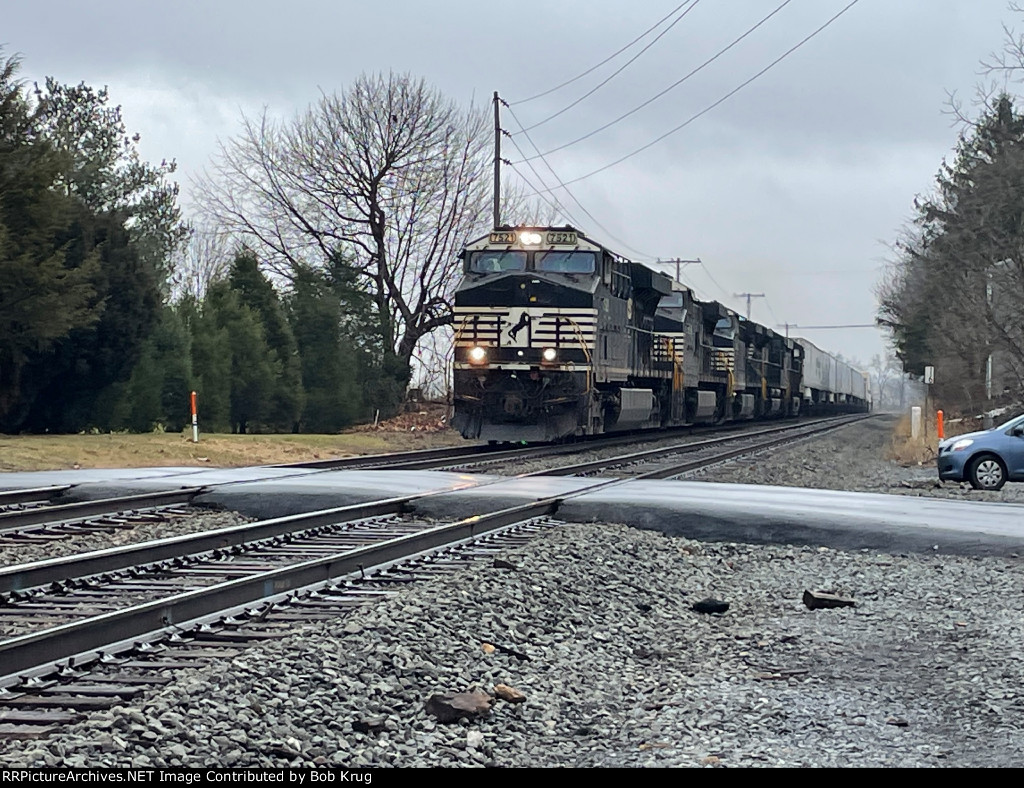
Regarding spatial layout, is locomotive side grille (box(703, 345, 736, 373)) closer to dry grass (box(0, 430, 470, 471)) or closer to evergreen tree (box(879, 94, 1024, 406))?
evergreen tree (box(879, 94, 1024, 406))

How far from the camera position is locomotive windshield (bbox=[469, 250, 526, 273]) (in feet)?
73.9

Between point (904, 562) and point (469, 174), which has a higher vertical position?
point (469, 174)

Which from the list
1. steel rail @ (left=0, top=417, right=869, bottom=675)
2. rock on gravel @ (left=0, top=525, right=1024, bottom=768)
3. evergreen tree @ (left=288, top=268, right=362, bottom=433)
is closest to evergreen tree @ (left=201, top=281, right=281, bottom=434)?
evergreen tree @ (left=288, top=268, right=362, bottom=433)

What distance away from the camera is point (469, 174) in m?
43.5

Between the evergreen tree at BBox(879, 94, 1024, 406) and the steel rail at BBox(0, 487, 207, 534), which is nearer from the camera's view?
the steel rail at BBox(0, 487, 207, 534)

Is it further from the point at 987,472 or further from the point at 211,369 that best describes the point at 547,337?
the point at 211,369

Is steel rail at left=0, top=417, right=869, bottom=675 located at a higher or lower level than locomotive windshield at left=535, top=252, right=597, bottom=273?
lower

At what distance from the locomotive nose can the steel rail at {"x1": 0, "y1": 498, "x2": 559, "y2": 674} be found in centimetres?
1262

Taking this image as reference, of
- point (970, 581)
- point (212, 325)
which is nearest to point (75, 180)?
point (212, 325)

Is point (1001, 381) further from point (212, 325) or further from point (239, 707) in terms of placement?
point (239, 707)

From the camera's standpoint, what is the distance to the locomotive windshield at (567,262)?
22.1 metres

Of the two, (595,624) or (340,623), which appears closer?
(340,623)

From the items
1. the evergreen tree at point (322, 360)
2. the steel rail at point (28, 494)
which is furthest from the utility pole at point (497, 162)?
the steel rail at point (28, 494)

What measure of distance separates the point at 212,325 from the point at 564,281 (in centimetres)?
1409
